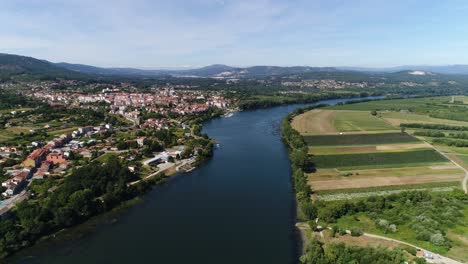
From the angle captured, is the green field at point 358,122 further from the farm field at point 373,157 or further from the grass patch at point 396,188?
the grass patch at point 396,188

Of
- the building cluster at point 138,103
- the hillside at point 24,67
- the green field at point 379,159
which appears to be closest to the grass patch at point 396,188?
the green field at point 379,159

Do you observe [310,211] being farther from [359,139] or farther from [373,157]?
[359,139]

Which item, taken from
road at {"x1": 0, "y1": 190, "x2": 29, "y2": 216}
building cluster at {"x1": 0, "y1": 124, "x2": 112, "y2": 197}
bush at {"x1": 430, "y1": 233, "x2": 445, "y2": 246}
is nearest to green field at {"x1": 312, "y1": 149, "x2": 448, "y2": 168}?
bush at {"x1": 430, "y1": 233, "x2": 445, "y2": 246}

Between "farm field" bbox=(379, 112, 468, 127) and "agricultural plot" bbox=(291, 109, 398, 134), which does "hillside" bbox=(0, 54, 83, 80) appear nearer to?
"agricultural plot" bbox=(291, 109, 398, 134)

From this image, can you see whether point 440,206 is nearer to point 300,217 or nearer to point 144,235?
point 300,217

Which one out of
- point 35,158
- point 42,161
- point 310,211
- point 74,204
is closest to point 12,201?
point 74,204
